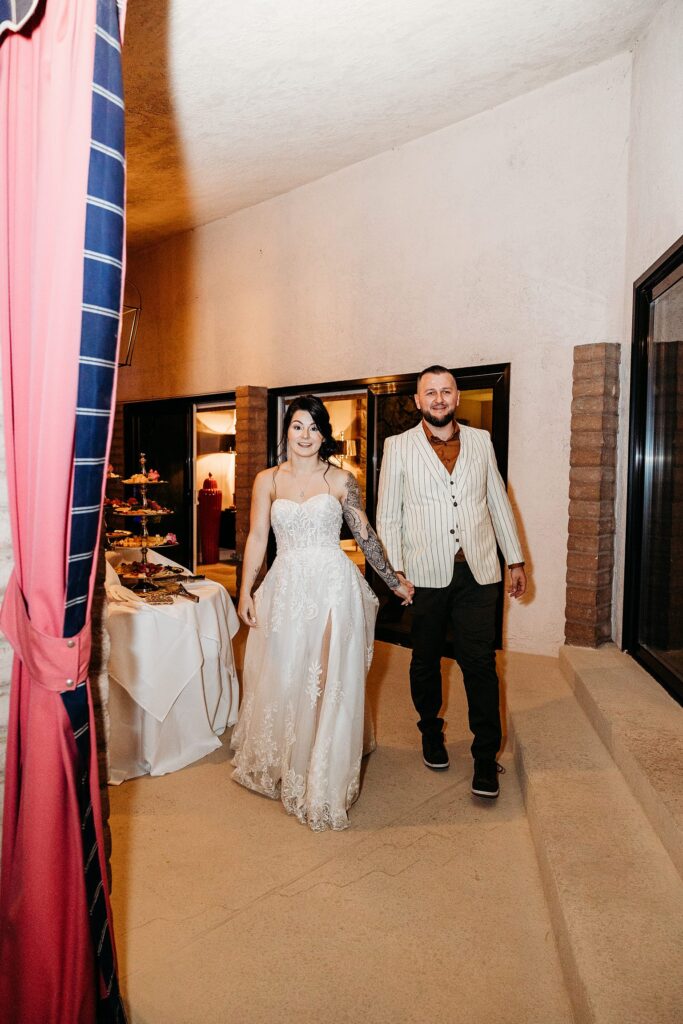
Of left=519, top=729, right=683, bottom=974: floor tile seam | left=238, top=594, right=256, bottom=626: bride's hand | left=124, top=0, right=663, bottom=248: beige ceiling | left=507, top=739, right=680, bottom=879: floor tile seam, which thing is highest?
left=124, top=0, right=663, bottom=248: beige ceiling

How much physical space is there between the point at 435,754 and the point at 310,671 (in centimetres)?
87

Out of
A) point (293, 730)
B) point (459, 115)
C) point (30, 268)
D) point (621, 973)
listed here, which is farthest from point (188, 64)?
point (621, 973)

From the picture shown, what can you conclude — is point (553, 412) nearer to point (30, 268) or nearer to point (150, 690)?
point (150, 690)

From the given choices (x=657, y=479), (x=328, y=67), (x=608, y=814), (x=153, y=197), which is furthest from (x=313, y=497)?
(x=153, y=197)

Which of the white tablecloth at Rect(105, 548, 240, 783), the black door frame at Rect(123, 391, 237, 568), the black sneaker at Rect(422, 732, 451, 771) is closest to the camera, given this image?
the white tablecloth at Rect(105, 548, 240, 783)

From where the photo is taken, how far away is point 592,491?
4199 mm

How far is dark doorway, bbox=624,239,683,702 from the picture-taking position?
340cm

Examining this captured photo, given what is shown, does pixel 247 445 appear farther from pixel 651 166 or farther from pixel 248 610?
pixel 651 166

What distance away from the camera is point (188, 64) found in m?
4.20

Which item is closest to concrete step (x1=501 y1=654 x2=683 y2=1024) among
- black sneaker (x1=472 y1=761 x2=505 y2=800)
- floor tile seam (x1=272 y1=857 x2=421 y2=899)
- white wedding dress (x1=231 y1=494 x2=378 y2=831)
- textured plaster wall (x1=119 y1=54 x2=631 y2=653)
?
black sneaker (x1=472 y1=761 x2=505 y2=800)

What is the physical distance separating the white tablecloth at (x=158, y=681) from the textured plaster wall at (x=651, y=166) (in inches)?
98.6

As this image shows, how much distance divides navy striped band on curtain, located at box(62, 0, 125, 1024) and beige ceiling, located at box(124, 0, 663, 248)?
3059 millimetres

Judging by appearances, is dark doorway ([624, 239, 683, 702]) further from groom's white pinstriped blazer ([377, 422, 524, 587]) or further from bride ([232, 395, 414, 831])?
bride ([232, 395, 414, 831])

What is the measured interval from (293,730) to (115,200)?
2.24 metres
